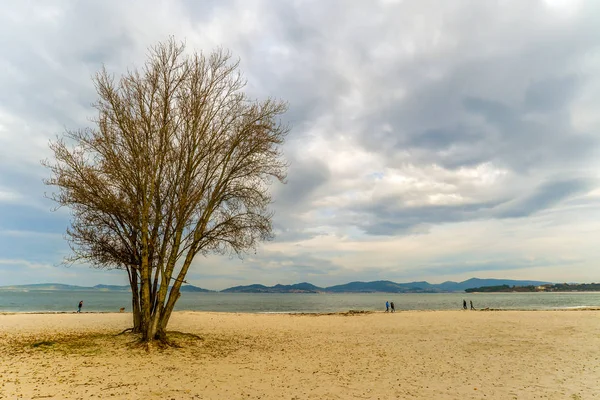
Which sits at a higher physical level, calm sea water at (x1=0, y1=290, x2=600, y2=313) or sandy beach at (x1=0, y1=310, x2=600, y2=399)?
sandy beach at (x1=0, y1=310, x2=600, y2=399)

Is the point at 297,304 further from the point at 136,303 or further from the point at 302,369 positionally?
the point at 302,369

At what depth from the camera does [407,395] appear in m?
8.41

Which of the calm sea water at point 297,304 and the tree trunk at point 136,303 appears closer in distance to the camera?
the tree trunk at point 136,303

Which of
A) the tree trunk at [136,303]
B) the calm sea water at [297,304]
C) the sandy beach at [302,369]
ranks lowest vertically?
the calm sea water at [297,304]

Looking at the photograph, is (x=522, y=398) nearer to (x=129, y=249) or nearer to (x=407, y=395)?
Result: (x=407, y=395)

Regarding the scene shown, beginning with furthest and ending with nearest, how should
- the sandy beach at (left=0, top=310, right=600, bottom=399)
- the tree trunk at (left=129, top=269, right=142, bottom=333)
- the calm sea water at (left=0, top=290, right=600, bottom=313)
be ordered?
the calm sea water at (left=0, top=290, right=600, bottom=313) → the tree trunk at (left=129, top=269, right=142, bottom=333) → the sandy beach at (left=0, top=310, right=600, bottom=399)

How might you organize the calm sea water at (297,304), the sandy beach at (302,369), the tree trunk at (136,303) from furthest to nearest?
1. the calm sea water at (297,304)
2. the tree trunk at (136,303)
3. the sandy beach at (302,369)

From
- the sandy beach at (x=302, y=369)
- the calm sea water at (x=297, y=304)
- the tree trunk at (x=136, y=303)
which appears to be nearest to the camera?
the sandy beach at (x=302, y=369)

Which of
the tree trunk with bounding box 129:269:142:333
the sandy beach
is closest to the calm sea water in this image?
the tree trunk with bounding box 129:269:142:333

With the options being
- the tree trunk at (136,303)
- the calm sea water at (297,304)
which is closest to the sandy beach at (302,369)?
the tree trunk at (136,303)

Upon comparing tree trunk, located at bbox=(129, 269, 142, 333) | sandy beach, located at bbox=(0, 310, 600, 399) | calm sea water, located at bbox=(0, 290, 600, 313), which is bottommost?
calm sea water, located at bbox=(0, 290, 600, 313)

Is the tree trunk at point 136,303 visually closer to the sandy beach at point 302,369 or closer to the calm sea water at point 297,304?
the sandy beach at point 302,369

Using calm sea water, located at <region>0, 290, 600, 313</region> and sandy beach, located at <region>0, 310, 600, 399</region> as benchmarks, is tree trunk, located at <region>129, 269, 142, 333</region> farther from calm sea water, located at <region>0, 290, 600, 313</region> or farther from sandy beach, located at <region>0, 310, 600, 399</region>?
calm sea water, located at <region>0, 290, 600, 313</region>

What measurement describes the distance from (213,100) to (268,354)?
11.3 meters
